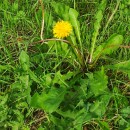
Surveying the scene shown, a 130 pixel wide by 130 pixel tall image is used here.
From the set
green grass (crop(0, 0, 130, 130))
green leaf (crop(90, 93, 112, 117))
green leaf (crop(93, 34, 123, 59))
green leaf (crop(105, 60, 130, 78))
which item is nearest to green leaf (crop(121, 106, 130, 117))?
green grass (crop(0, 0, 130, 130))

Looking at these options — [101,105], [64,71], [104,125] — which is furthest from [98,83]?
→ [64,71]

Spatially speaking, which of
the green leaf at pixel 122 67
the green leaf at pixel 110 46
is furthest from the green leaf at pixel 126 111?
the green leaf at pixel 110 46

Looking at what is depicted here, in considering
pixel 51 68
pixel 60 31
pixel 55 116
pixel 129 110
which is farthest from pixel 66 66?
pixel 129 110

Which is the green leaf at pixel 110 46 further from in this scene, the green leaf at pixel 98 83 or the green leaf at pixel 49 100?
the green leaf at pixel 49 100

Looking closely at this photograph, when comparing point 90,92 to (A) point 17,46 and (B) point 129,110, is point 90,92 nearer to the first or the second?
(B) point 129,110

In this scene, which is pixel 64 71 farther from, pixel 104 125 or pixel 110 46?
pixel 104 125
